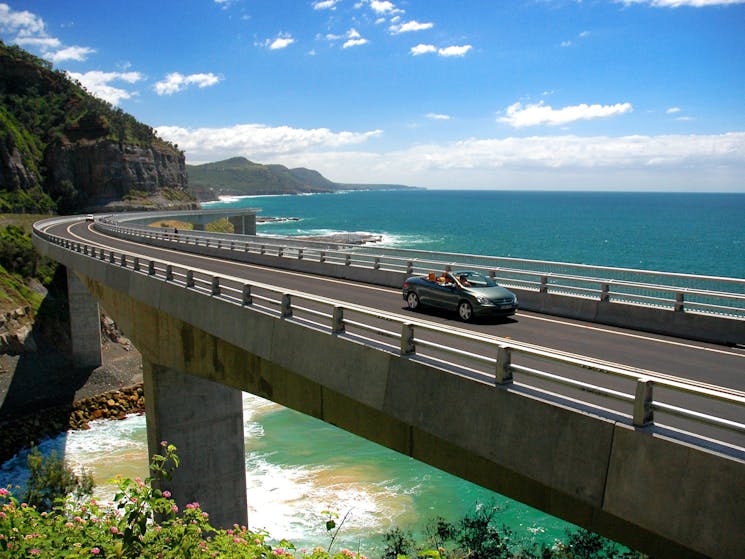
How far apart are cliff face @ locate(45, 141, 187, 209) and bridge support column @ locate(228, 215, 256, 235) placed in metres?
22.5

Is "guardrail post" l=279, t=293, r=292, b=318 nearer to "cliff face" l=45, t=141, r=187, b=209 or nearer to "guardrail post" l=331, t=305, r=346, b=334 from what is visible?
"guardrail post" l=331, t=305, r=346, b=334

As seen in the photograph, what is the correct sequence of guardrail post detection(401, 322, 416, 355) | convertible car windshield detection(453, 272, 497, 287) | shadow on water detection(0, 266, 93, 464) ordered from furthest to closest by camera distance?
shadow on water detection(0, 266, 93, 464)
convertible car windshield detection(453, 272, 497, 287)
guardrail post detection(401, 322, 416, 355)

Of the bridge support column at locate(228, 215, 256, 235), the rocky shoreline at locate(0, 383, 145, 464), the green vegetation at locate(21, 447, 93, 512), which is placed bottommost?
the rocky shoreline at locate(0, 383, 145, 464)

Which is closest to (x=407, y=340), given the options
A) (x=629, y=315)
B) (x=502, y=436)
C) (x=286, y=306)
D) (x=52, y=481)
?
(x=502, y=436)

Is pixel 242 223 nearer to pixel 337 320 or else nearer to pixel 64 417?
pixel 64 417

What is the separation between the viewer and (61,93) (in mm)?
122500

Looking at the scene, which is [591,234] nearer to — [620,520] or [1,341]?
[1,341]

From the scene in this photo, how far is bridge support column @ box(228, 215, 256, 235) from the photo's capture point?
103500 millimetres

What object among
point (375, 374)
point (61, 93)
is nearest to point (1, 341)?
point (375, 374)

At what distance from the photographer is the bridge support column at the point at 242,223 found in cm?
10350

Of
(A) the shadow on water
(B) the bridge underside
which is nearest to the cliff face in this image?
(A) the shadow on water

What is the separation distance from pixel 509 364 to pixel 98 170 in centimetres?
11218

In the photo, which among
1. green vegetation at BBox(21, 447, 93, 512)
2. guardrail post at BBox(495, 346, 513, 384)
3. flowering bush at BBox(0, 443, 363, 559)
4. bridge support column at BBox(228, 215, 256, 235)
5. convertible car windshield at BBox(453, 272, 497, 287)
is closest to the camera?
flowering bush at BBox(0, 443, 363, 559)

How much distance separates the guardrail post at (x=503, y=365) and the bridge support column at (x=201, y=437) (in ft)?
41.1
